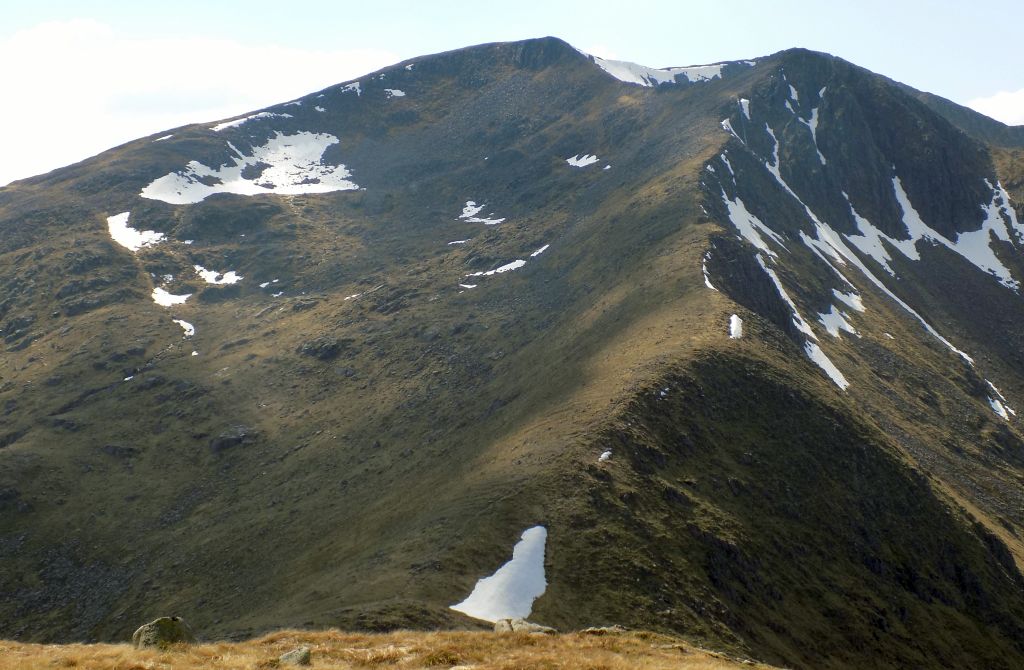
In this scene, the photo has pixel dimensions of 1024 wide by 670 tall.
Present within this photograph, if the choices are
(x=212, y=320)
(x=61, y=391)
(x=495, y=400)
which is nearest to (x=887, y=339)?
(x=495, y=400)

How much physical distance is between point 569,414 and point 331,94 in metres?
157

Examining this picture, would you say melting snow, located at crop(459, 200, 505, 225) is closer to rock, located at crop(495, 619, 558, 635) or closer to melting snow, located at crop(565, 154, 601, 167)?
melting snow, located at crop(565, 154, 601, 167)

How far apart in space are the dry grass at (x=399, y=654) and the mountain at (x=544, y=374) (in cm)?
907

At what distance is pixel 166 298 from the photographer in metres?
117

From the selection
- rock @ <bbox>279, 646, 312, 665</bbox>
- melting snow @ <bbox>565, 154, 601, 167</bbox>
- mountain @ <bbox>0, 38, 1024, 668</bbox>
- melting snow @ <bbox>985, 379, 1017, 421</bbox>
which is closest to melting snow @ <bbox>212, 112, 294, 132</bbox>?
mountain @ <bbox>0, 38, 1024, 668</bbox>

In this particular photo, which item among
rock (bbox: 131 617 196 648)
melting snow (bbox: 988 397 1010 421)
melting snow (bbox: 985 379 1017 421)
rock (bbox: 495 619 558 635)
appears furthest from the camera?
melting snow (bbox: 985 379 1017 421)

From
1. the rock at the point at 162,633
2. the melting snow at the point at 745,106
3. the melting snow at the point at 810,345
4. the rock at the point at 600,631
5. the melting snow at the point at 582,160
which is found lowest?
the melting snow at the point at 810,345

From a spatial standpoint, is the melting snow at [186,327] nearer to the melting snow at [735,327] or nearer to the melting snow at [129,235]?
the melting snow at [129,235]

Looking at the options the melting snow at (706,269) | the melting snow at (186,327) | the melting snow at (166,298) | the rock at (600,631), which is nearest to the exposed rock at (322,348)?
the melting snow at (186,327)

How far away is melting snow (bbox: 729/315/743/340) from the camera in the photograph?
66.7m

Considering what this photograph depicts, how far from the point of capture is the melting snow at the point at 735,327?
219 feet

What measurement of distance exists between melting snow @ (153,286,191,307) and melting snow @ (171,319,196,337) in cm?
689

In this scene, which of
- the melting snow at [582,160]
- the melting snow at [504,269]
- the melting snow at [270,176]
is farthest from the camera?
the melting snow at [270,176]

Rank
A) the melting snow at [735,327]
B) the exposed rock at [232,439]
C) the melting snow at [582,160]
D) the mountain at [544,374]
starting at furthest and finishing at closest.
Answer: the melting snow at [582,160] < the exposed rock at [232,439] < the melting snow at [735,327] < the mountain at [544,374]
